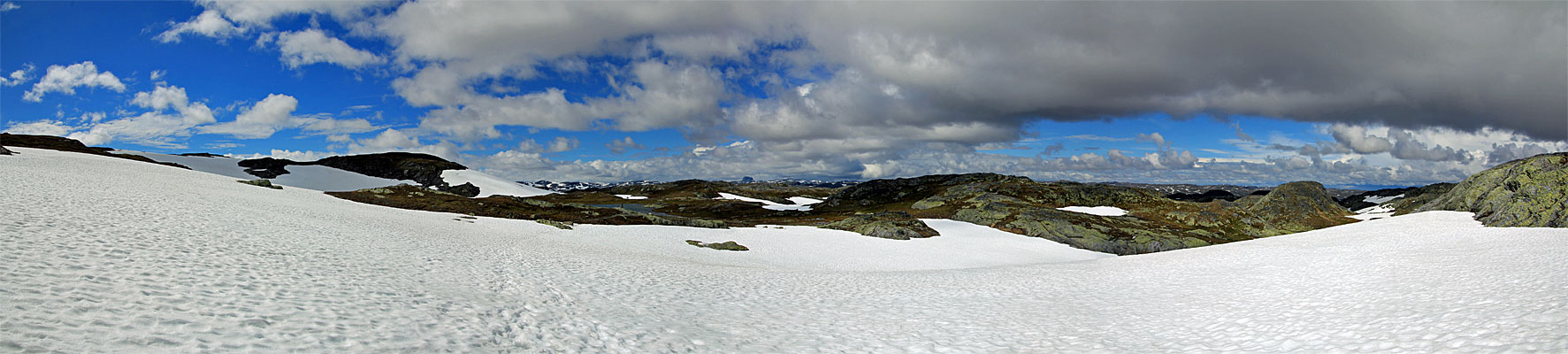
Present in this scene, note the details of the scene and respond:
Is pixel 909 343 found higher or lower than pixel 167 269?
lower

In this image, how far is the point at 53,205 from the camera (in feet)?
61.6

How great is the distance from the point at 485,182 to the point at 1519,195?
437 ft

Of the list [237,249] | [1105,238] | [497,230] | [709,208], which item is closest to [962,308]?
[237,249]

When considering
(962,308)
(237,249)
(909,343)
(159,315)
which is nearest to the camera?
(159,315)

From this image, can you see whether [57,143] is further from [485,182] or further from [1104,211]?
[1104,211]

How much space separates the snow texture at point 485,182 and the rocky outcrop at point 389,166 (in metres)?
1.51

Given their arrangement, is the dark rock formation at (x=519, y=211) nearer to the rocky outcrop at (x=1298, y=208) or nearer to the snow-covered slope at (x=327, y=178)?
the snow-covered slope at (x=327, y=178)

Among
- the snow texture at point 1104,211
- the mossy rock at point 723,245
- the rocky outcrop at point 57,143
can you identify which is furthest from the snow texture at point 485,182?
the snow texture at point 1104,211

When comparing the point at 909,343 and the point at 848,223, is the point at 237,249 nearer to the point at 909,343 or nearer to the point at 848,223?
the point at 909,343

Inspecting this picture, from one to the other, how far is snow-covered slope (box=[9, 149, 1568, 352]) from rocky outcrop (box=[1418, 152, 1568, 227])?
15.0 meters

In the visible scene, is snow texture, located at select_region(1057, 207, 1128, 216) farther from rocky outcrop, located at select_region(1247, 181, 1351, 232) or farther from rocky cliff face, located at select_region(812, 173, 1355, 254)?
rocky outcrop, located at select_region(1247, 181, 1351, 232)

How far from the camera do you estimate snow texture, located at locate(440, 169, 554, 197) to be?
357 feet

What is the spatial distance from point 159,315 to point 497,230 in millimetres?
27614

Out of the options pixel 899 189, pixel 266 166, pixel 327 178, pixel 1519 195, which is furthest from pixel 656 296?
pixel 266 166
